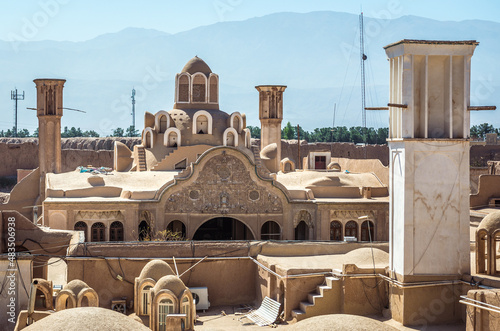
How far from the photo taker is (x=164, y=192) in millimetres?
31859

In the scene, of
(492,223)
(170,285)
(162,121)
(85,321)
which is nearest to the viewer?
(85,321)

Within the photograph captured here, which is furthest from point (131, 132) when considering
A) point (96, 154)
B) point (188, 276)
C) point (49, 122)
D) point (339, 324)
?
point (339, 324)

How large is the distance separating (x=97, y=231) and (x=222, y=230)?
23.9 ft

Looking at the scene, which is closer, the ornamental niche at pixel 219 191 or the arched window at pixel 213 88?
the ornamental niche at pixel 219 191

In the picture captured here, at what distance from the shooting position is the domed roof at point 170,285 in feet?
65.0

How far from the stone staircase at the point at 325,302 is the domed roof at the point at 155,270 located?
13.6 ft

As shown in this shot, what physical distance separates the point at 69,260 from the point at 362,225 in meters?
15.5

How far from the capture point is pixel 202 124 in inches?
1575

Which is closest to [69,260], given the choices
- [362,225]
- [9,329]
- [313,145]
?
[9,329]

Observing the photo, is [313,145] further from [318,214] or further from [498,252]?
[498,252]

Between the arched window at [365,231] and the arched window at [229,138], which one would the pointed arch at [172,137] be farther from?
the arched window at [365,231]

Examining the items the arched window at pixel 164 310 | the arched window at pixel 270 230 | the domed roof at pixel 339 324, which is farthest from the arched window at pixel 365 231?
the domed roof at pixel 339 324

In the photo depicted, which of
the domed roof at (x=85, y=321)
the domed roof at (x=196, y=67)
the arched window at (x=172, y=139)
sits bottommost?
the domed roof at (x=85, y=321)

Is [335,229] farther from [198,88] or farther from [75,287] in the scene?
[75,287]
